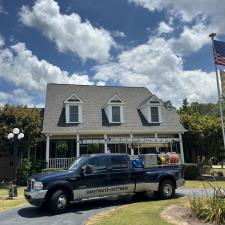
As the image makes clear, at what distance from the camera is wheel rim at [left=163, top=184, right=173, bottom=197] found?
13.6 meters

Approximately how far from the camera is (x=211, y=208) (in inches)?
359

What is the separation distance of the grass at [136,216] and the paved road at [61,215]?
0.84m

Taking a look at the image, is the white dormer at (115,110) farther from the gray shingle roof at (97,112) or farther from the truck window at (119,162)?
the truck window at (119,162)

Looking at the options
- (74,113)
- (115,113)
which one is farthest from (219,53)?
(74,113)

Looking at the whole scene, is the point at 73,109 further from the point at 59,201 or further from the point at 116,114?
the point at 59,201

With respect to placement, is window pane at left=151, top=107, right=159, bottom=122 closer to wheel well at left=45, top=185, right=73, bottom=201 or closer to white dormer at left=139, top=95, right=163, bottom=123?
white dormer at left=139, top=95, right=163, bottom=123

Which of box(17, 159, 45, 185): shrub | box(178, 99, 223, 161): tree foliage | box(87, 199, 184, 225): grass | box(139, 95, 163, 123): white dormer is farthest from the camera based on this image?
box(139, 95, 163, 123): white dormer

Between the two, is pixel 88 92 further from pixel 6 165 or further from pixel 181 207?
pixel 181 207

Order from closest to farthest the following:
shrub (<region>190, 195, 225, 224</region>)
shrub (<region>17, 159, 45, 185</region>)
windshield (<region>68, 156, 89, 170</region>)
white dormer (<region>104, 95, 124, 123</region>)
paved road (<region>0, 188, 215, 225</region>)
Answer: shrub (<region>190, 195, 225, 224</region>) → paved road (<region>0, 188, 215, 225</region>) → windshield (<region>68, 156, 89, 170</region>) → shrub (<region>17, 159, 45, 185</region>) → white dormer (<region>104, 95, 124, 123</region>)

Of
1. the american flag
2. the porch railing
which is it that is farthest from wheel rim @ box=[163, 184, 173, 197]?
the porch railing

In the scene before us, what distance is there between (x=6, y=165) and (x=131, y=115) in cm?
1194

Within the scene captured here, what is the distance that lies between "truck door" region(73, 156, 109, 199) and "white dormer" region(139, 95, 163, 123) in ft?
52.9

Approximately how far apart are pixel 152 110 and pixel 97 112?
17.1ft

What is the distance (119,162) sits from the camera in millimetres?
12961
